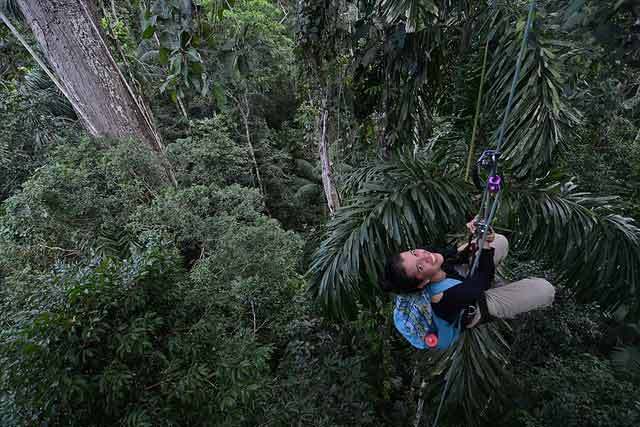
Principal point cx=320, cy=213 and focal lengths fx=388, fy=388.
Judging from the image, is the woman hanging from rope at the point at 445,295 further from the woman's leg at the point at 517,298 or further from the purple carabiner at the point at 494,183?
the purple carabiner at the point at 494,183

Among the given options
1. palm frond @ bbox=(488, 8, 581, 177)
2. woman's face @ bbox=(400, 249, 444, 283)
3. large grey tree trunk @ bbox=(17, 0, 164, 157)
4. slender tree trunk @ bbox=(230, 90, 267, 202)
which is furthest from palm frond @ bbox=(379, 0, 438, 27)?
slender tree trunk @ bbox=(230, 90, 267, 202)

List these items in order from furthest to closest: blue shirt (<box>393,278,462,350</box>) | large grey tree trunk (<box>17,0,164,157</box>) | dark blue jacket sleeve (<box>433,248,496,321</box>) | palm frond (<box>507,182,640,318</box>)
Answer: large grey tree trunk (<box>17,0,164,157</box>), palm frond (<box>507,182,640,318</box>), blue shirt (<box>393,278,462,350</box>), dark blue jacket sleeve (<box>433,248,496,321</box>)

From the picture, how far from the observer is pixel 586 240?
2.46 m

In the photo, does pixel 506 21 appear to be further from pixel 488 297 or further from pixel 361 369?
pixel 361 369

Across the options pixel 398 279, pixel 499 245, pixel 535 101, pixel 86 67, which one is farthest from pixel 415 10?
pixel 86 67

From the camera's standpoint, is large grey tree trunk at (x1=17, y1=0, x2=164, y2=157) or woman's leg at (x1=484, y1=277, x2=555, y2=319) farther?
large grey tree trunk at (x1=17, y1=0, x2=164, y2=157)

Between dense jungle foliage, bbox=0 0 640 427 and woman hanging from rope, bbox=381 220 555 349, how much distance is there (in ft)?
1.52

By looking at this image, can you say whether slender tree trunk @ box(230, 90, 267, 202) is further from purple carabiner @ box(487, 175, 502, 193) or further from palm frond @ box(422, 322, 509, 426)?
purple carabiner @ box(487, 175, 502, 193)

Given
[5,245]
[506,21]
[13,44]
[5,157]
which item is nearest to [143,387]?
[5,245]

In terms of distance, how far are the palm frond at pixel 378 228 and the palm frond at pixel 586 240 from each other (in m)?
0.46

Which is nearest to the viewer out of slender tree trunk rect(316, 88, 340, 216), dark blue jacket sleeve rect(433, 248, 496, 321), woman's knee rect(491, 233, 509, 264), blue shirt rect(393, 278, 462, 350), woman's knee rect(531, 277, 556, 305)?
dark blue jacket sleeve rect(433, 248, 496, 321)

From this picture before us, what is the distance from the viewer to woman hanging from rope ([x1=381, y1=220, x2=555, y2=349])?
71.6 inches

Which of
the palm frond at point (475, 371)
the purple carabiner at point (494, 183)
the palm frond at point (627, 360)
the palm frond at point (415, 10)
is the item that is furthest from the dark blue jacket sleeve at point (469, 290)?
the palm frond at point (627, 360)

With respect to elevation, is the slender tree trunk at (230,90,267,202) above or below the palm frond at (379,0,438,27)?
below
